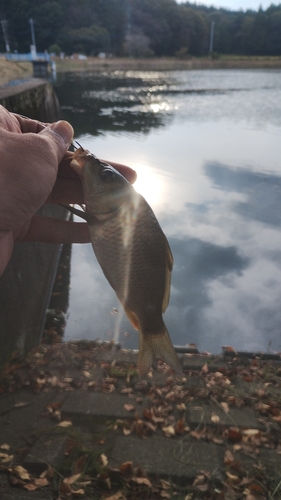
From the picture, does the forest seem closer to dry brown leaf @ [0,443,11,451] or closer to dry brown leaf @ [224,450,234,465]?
dry brown leaf @ [0,443,11,451]

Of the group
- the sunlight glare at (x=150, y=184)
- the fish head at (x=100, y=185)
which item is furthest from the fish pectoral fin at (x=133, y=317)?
the sunlight glare at (x=150, y=184)

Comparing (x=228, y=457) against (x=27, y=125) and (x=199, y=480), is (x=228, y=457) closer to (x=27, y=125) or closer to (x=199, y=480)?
(x=199, y=480)

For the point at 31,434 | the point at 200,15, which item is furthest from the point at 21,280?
the point at 200,15

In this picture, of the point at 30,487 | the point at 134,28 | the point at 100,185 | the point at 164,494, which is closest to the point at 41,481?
the point at 30,487

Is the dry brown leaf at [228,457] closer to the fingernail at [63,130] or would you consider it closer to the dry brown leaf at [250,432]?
the dry brown leaf at [250,432]

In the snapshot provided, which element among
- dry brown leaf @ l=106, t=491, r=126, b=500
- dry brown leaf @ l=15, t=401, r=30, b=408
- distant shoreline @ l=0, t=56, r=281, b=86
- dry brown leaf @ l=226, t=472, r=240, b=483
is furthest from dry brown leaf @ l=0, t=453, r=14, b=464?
distant shoreline @ l=0, t=56, r=281, b=86

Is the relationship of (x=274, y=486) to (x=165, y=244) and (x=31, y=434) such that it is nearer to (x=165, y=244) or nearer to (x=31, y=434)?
(x=31, y=434)

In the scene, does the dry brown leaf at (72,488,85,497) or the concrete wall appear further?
the concrete wall

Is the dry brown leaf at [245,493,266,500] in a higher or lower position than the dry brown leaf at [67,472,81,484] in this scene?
lower
